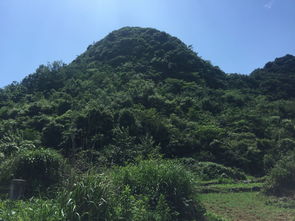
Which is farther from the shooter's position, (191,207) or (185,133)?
(185,133)

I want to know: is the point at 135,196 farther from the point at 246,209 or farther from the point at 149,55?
the point at 149,55

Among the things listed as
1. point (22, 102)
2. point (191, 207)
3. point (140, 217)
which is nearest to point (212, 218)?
point (191, 207)

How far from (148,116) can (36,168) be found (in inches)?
838

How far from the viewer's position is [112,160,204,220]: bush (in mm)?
8156

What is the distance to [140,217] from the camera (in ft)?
22.3

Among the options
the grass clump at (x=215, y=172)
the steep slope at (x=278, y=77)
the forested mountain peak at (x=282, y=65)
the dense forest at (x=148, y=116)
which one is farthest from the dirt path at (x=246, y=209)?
the forested mountain peak at (x=282, y=65)

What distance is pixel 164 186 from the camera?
336 inches

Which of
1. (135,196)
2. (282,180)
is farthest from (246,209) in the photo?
(135,196)

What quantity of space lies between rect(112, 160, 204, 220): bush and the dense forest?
1.4 inches

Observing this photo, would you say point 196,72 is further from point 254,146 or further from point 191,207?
point 191,207

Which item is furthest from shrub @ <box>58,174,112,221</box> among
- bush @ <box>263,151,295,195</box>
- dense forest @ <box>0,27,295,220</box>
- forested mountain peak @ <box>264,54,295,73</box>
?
forested mountain peak @ <box>264,54,295,73</box>

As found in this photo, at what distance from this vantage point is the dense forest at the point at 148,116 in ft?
32.0

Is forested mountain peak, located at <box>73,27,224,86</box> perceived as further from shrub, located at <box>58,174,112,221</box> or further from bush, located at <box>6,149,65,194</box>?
shrub, located at <box>58,174,112,221</box>

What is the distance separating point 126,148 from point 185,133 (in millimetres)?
7862
